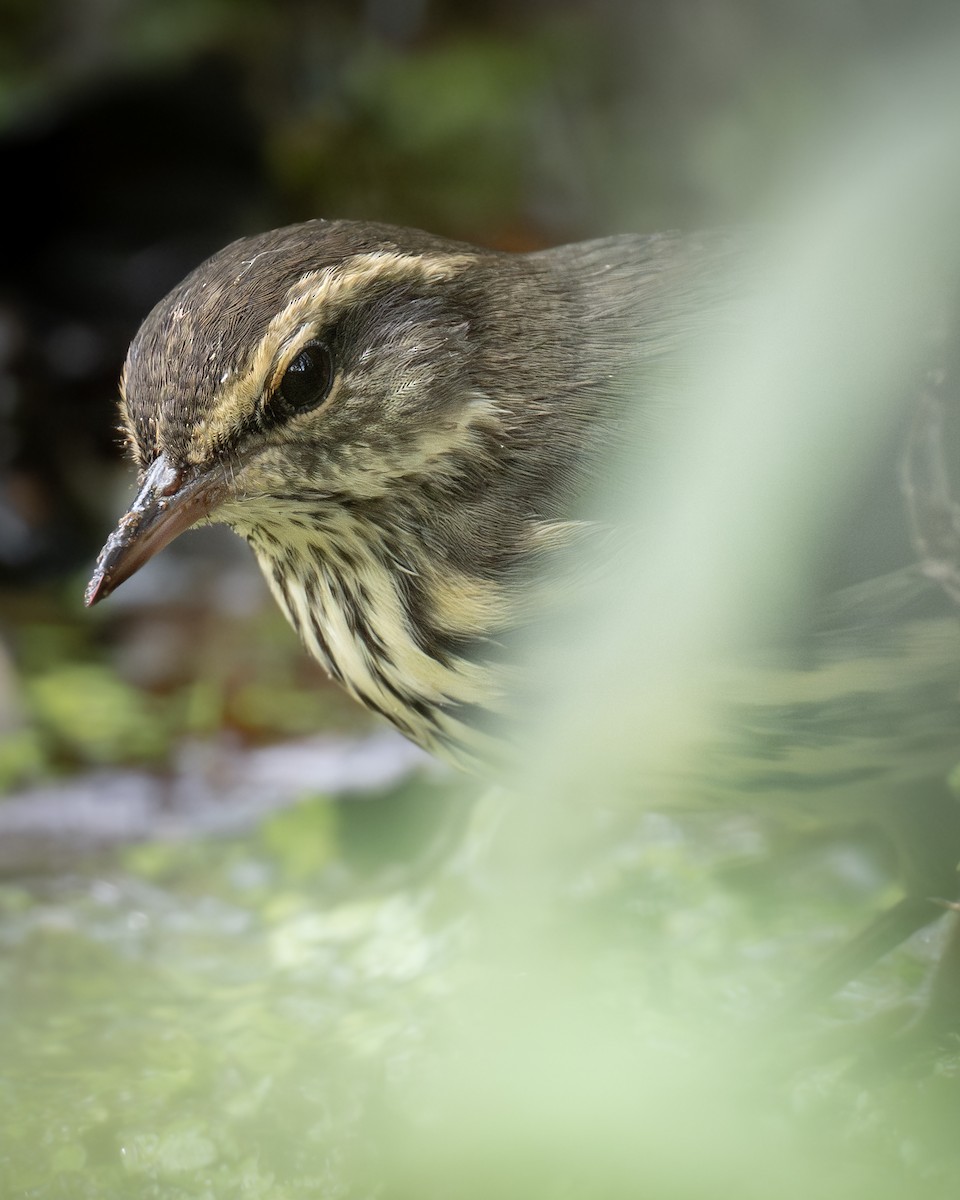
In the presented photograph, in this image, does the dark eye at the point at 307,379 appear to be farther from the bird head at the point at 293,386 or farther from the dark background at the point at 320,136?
the dark background at the point at 320,136

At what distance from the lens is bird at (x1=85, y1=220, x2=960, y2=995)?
232 cm

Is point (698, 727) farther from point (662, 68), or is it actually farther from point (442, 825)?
point (662, 68)

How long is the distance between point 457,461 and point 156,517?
0.47 metres

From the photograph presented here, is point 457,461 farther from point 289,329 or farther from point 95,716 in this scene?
point 95,716

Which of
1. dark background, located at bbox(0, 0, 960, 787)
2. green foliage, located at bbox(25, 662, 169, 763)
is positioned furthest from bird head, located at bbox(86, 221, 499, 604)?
dark background, located at bbox(0, 0, 960, 787)

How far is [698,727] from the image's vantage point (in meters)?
2.45

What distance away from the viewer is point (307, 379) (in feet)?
7.64

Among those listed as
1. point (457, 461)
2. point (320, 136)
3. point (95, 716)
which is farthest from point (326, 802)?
point (320, 136)

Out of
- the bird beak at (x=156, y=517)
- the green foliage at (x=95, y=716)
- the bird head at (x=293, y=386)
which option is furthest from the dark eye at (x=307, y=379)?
the green foliage at (x=95, y=716)

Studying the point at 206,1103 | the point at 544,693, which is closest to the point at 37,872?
the point at 206,1103

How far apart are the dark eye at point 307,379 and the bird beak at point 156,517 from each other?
0.49 feet

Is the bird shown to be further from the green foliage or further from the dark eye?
the green foliage

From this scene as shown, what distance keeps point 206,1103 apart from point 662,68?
15.4ft

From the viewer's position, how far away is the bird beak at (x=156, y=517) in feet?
7.62
